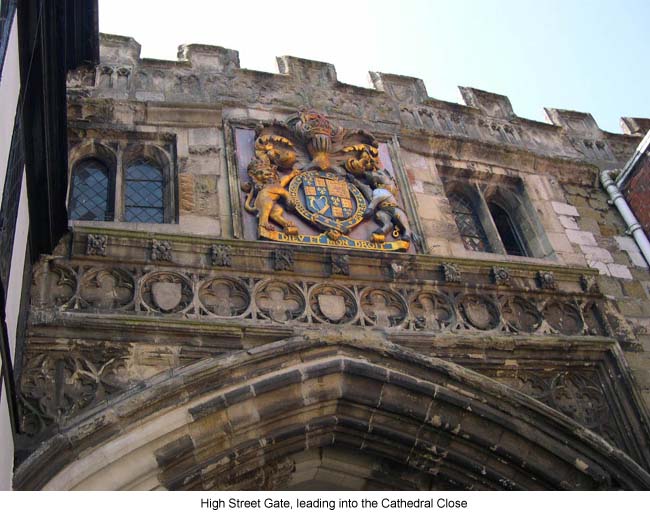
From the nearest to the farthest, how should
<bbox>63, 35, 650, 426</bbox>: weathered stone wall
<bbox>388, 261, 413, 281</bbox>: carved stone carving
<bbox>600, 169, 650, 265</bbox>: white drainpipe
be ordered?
<bbox>388, 261, 413, 281</bbox>: carved stone carving
<bbox>63, 35, 650, 426</bbox>: weathered stone wall
<bbox>600, 169, 650, 265</bbox>: white drainpipe

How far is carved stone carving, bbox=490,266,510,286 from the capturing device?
27.9 feet

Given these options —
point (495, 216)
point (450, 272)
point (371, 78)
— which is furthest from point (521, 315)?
point (371, 78)

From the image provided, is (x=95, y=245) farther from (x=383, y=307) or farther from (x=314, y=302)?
(x=383, y=307)

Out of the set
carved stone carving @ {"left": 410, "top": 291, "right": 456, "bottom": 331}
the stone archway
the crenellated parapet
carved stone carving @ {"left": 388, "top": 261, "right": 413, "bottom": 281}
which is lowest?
the stone archway

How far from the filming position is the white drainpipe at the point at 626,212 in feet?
32.2

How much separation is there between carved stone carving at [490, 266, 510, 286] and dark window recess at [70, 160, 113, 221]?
3.77 metres

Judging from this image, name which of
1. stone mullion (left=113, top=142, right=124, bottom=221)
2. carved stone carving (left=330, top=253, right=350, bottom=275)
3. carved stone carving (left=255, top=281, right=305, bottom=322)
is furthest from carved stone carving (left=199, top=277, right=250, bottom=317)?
stone mullion (left=113, top=142, right=124, bottom=221)

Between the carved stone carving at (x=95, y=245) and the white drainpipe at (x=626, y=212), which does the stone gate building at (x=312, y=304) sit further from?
the white drainpipe at (x=626, y=212)

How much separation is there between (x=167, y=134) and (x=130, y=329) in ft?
9.10

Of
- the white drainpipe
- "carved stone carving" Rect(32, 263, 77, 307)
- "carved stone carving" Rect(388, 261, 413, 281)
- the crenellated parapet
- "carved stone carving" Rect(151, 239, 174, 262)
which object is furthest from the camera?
the white drainpipe

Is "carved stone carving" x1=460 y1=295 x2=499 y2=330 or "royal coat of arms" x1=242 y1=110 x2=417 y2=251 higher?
"royal coat of arms" x1=242 y1=110 x2=417 y2=251

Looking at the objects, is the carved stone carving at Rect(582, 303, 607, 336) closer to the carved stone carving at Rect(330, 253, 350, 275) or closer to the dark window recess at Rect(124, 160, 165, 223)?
the carved stone carving at Rect(330, 253, 350, 275)

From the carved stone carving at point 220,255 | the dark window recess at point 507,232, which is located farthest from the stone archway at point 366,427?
the dark window recess at point 507,232

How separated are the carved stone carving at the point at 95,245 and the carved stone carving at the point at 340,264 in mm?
2068
